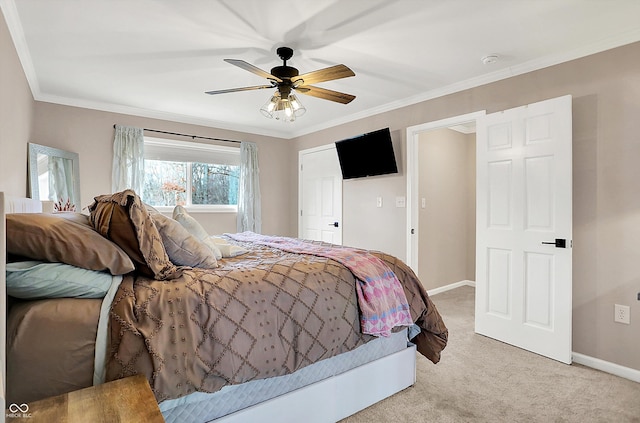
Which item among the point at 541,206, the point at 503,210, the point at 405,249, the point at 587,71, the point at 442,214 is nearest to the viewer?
the point at 587,71

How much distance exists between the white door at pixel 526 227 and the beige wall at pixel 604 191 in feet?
0.49

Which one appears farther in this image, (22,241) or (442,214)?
(442,214)

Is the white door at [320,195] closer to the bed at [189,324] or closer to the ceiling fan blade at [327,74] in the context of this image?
the ceiling fan blade at [327,74]

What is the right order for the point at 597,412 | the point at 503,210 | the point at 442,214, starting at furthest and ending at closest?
the point at 442,214 < the point at 503,210 < the point at 597,412

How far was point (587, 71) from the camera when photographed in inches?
103

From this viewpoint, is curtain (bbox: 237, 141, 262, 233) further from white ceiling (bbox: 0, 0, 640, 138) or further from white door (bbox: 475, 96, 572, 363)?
white door (bbox: 475, 96, 572, 363)

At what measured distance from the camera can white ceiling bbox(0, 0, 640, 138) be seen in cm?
211

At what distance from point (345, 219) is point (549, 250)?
2612 mm

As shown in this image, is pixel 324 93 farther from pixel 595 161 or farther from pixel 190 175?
pixel 190 175

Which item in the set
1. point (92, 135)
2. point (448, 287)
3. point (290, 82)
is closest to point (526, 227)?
point (448, 287)

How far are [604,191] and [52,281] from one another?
3.43 metres

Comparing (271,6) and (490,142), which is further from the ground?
(271,6)

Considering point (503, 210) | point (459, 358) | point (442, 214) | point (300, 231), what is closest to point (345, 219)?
point (300, 231)

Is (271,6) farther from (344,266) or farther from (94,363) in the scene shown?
(94,363)
